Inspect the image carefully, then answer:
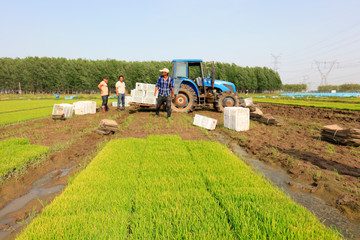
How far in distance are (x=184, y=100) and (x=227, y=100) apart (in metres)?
2.42

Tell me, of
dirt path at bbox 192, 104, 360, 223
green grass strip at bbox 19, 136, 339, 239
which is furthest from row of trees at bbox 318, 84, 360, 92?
green grass strip at bbox 19, 136, 339, 239

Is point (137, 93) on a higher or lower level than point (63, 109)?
higher

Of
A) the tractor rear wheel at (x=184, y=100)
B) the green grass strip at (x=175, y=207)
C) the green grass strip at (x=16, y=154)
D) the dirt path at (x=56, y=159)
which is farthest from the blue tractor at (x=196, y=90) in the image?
the green grass strip at (x=175, y=207)

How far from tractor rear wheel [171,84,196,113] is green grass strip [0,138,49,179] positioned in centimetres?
717

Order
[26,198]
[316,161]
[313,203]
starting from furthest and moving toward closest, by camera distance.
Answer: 1. [316,161]
2. [26,198]
3. [313,203]

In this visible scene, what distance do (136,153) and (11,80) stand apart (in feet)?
186

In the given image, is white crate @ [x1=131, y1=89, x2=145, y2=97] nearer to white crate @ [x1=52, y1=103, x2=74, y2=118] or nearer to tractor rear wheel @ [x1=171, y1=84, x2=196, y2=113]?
tractor rear wheel @ [x1=171, y1=84, x2=196, y2=113]

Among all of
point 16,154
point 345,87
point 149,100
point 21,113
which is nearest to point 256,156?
point 16,154

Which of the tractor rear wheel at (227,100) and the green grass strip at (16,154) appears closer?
the green grass strip at (16,154)

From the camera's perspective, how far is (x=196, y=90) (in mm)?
10797

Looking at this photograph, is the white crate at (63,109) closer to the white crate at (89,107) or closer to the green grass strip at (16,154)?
the white crate at (89,107)

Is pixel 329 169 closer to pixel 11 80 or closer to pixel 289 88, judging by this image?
pixel 11 80

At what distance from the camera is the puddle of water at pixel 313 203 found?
2.05m

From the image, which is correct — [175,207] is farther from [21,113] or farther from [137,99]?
[21,113]
